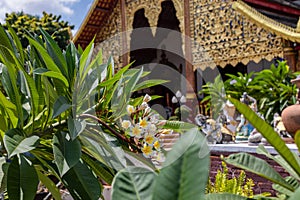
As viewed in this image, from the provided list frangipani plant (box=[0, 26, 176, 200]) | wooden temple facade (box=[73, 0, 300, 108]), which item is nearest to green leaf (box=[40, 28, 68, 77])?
frangipani plant (box=[0, 26, 176, 200])

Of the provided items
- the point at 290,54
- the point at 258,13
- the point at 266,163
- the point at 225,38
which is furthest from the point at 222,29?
the point at 266,163

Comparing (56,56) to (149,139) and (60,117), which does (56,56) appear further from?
(149,139)

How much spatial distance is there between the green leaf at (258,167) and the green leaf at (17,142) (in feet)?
1.00

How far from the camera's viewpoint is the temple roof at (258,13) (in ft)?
20.5

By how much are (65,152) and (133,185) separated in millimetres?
355

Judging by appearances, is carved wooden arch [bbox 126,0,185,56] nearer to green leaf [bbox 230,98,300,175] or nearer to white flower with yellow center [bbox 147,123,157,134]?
white flower with yellow center [bbox 147,123,157,134]

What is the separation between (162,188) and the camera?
0.27m

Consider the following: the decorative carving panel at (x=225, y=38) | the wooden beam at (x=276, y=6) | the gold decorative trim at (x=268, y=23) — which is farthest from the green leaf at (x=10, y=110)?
the wooden beam at (x=276, y=6)

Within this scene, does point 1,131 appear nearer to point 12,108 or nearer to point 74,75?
point 12,108

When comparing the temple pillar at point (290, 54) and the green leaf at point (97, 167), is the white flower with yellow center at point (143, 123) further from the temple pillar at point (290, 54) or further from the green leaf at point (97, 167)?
the temple pillar at point (290, 54)

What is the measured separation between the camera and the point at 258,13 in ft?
19.3

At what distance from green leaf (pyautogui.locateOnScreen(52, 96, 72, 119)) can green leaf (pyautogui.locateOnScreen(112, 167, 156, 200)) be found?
375 millimetres

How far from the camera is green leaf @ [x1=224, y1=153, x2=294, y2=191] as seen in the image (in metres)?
0.53

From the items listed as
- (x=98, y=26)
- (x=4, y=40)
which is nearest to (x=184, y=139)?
(x=4, y=40)
